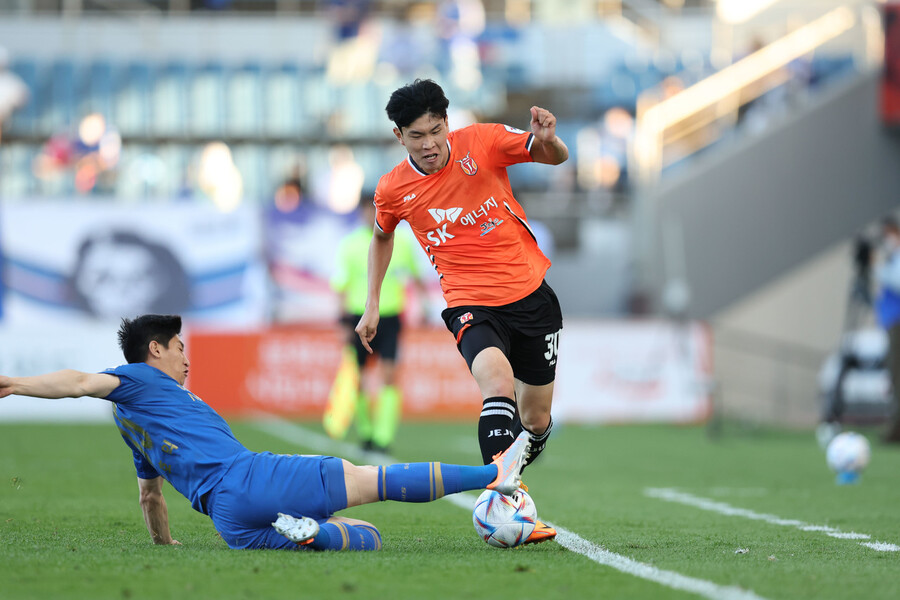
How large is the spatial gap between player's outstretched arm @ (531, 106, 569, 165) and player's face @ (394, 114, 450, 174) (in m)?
0.42

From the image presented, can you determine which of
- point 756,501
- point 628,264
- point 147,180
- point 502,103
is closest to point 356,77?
point 502,103

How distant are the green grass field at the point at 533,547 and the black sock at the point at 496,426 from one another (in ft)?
1.49

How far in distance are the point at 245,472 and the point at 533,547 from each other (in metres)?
1.38

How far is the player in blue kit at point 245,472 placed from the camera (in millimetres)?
4820

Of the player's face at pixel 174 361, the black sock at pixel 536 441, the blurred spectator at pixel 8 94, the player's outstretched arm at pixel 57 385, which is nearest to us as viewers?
the player's outstretched arm at pixel 57 385

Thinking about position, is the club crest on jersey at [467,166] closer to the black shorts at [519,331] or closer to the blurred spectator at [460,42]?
the black shorts at [519,331]

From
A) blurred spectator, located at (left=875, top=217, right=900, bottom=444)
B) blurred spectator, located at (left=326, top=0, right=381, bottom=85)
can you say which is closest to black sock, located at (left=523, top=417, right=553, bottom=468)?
blurred spectator, located at (left=875, top=217, right=900, bottom=444)

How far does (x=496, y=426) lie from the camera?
5359 millimetres

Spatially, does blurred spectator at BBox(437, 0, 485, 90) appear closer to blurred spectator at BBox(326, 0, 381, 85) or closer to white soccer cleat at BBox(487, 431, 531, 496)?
blurred spectator at BBox(326, 0, 381, 85)

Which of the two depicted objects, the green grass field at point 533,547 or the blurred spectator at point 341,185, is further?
the blurred spectator at point 341,185

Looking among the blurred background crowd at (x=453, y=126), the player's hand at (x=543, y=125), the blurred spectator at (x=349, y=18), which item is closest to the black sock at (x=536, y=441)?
the player's hand at (x=543, y=125)

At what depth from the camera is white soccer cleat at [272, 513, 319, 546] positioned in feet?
15.7

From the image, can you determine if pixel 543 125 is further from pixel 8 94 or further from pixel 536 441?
pixel 8 94

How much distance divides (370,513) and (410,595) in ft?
9.98
